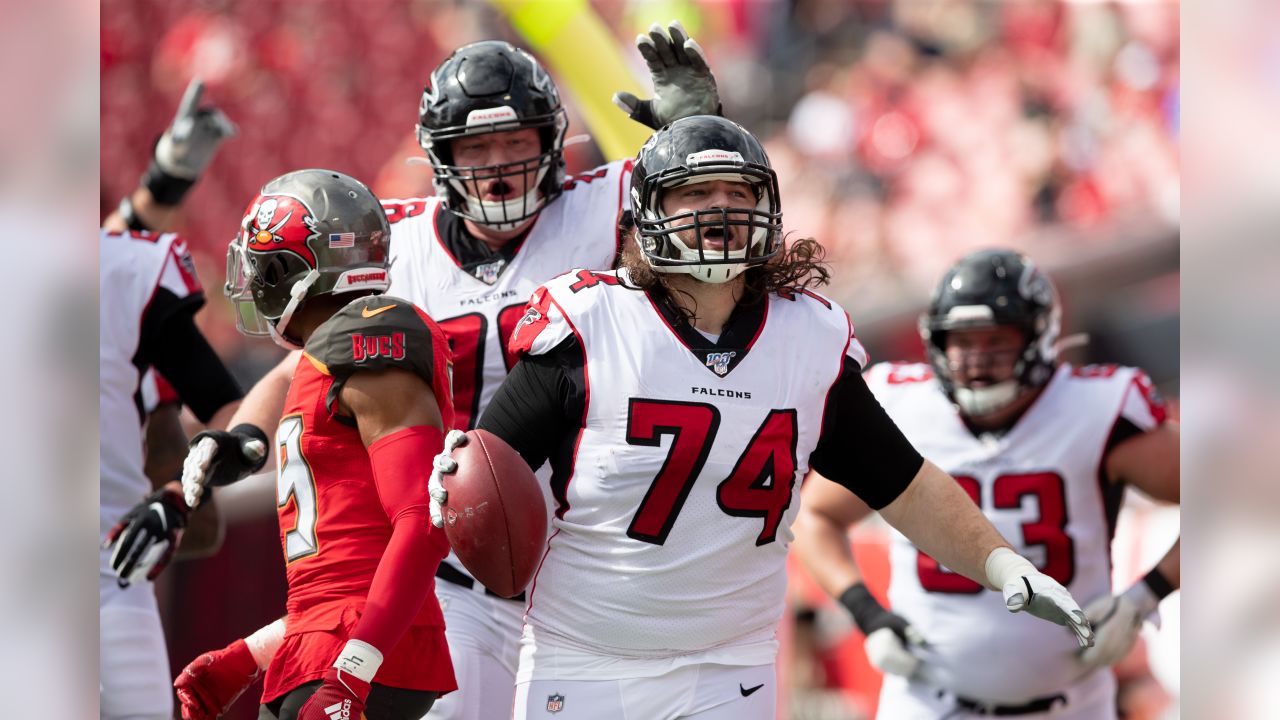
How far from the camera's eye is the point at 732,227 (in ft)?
10.3

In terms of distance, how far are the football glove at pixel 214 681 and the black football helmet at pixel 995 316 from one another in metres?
2.54

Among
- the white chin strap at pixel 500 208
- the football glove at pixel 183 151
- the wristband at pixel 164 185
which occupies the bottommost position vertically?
the white chin strap at pixel 500 208

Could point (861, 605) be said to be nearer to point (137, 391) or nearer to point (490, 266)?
point (490, 266)

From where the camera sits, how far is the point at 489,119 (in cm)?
393

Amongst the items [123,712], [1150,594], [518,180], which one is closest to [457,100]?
[518,180]

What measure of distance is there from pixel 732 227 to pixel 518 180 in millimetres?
972

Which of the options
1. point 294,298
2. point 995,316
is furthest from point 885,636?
point 294,298

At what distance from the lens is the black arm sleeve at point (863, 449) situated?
3.25 m

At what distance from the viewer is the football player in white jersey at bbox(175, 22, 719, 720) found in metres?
3.86

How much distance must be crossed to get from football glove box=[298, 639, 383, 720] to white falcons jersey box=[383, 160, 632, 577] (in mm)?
1055

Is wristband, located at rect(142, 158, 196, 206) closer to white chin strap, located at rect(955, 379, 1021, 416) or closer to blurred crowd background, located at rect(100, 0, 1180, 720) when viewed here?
blurred crowd background, located at rect(100, 0, 1180, 720)

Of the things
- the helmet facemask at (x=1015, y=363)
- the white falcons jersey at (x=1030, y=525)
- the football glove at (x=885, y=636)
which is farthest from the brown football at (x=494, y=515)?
the helmet facemask at (x=1015, y=363)

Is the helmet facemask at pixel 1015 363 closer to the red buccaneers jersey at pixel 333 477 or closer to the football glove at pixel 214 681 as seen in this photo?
the red buccaneers jersey at pixel 333 477

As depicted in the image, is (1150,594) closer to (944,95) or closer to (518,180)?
(518,180)
